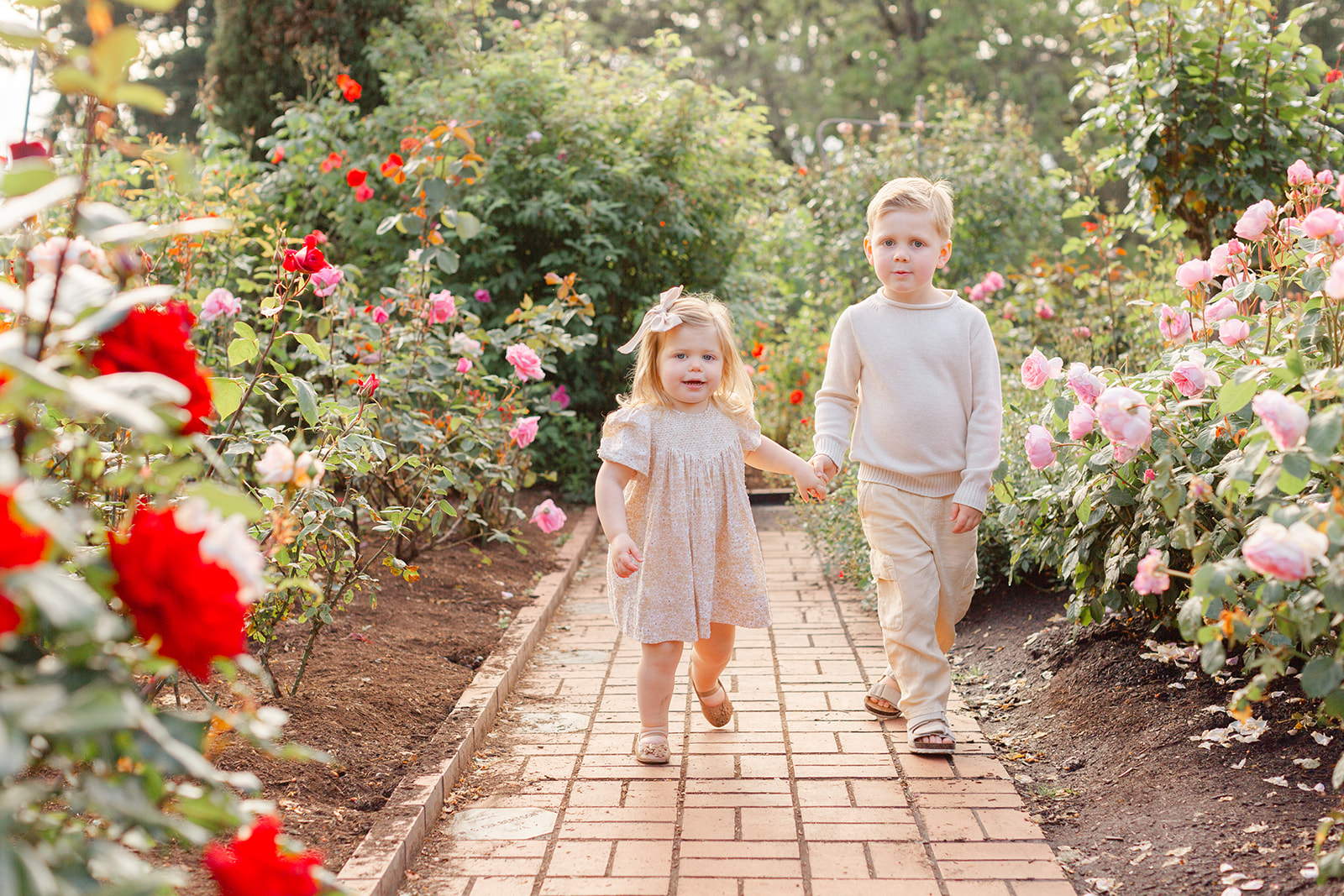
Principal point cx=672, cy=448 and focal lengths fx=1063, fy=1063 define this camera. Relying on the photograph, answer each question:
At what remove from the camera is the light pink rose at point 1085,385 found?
8.75 ft

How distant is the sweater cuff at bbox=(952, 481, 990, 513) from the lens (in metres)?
2.97

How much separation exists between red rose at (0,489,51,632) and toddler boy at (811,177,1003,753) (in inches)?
93.1

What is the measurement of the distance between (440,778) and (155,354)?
1.66 m

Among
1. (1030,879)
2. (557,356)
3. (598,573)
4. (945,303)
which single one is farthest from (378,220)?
(1030,879)

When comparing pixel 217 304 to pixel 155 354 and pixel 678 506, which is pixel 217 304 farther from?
pixel 155 354

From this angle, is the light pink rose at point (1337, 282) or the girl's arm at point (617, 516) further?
the girl's arm at point (617, 516)

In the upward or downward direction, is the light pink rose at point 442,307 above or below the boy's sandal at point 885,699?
above

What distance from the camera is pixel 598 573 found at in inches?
212

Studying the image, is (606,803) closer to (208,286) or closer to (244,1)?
(208,286)

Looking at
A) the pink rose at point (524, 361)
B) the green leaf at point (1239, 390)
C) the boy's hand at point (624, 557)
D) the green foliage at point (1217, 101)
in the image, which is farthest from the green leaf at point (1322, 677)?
the green foliage at point (1217, 101)

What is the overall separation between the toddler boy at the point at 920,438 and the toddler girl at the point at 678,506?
269mm

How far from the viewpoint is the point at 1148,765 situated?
2662mm

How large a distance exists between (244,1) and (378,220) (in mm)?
3731

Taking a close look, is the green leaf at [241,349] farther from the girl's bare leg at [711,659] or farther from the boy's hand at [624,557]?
the girl's bare leg at [711,659]
